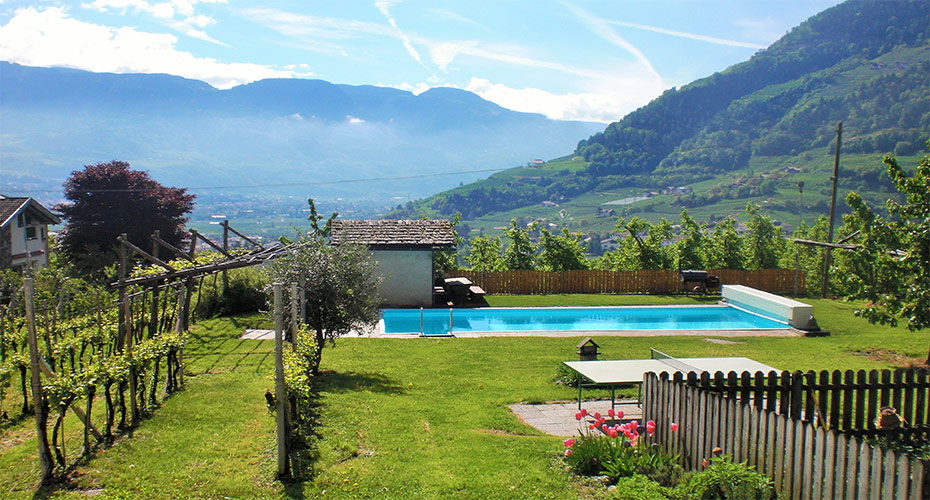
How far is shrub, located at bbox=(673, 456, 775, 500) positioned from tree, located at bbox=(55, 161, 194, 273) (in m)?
30.9

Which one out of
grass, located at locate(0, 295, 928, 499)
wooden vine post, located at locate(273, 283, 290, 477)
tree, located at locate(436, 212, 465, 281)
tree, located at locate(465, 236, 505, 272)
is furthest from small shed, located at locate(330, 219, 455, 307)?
wooden vine post, located at locate(273, 283, 290, 477)

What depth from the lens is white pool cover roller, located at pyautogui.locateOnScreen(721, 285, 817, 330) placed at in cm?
2123

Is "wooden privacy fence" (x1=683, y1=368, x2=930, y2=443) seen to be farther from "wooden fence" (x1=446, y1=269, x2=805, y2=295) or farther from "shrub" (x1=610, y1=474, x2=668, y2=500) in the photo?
"wooden fence" (x1=446, y1=269, x2=805, y2=295)

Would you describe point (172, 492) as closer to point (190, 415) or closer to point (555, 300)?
point (190, 415)

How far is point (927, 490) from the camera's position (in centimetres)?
462

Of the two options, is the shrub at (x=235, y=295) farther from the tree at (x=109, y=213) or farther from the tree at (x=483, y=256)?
the tree at (x=483, y=256)

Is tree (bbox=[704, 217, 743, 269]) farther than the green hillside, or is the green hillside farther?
the green hillside

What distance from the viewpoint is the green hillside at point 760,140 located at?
10375cm

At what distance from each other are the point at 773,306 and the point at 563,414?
16408 millimetres

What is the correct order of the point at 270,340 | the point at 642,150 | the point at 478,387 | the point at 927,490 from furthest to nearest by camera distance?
the point at 642,150 → the point at 270,340 → the point at 478,387 → the point at 927,490

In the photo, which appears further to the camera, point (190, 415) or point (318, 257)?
point (318, 257)

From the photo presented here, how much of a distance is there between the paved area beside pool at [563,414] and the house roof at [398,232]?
14435 millimetres

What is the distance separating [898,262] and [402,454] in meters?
12.6

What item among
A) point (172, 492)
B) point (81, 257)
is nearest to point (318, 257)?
Answer: point (172, 492)
